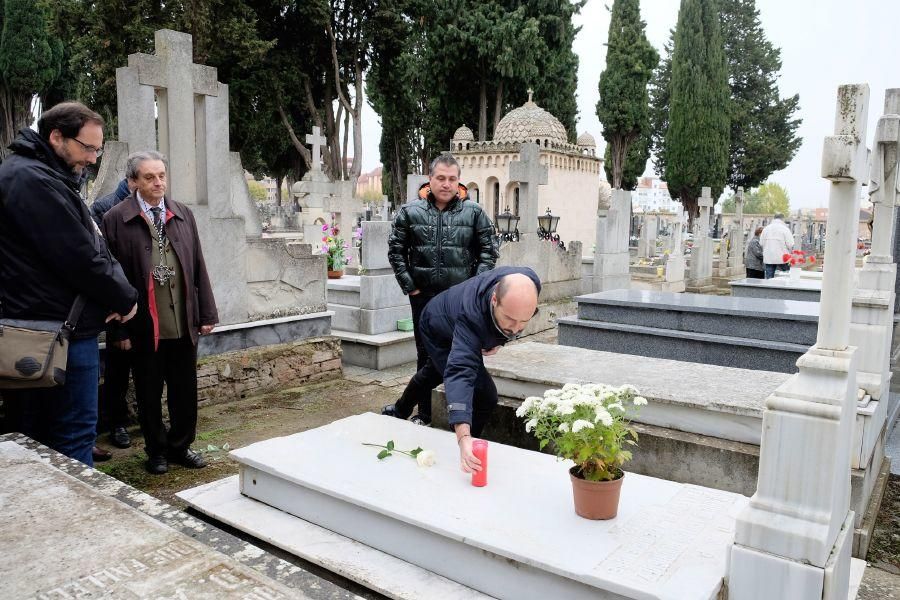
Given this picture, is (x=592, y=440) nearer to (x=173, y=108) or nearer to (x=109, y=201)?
(x=109, y=201)

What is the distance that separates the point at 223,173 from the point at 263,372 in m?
1.70

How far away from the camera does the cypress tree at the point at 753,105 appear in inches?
1507

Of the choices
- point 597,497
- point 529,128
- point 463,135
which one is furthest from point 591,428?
point 463,135

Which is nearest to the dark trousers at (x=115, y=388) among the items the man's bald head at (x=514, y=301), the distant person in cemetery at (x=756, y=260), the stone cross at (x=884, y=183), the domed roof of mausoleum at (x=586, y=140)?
the man's bald head at (x=514, y=301)

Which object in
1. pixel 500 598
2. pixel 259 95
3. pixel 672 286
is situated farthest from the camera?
pixel 259 95

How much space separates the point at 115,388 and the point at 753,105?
4159 cm

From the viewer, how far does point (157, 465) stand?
405 cm

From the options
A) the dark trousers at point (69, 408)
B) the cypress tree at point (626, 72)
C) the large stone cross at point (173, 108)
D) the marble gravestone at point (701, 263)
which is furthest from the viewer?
the cypress tree at point (626, 72)

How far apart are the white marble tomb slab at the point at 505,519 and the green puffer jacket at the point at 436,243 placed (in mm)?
1598

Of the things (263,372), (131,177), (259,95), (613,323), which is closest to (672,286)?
(613,323)

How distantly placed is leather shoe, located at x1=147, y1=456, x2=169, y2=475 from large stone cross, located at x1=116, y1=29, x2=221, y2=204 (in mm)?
→ 2070

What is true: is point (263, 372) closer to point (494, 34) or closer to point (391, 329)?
point (391, 329)

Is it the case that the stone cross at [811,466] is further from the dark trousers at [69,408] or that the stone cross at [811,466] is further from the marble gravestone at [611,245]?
the marble gravestone at [611,245]

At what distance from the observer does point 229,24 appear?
18.9 m
